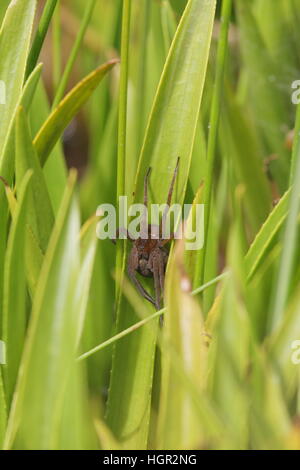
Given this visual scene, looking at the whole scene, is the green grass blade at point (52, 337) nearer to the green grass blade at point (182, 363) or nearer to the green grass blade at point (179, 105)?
the green grass blade at point (182, 363)

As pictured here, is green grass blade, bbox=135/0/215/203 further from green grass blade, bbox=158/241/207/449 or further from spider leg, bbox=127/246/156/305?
green grass blade, bbox=158/241/207/449

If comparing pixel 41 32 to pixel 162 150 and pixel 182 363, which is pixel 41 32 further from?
pixel 182 363

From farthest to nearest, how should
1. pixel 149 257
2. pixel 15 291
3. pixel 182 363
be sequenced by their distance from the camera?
pixel 149 257 < pixel 15 291 < pixel 182 363

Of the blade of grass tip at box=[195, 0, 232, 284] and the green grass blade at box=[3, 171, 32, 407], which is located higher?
the blade of grass tip at box=[195, 0, 232, 284]

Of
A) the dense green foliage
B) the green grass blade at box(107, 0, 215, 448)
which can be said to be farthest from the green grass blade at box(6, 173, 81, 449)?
the green grass blade at box(107, 0, 215, 448)

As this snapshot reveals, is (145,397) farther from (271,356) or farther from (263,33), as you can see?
(263,33)

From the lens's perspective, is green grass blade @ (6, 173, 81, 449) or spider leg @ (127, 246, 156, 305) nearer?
green grass blade @ (6, 173, 81, 449)

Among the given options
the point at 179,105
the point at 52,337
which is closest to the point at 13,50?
the point at 179,105

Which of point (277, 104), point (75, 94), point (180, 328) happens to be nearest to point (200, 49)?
point (75, 94)
